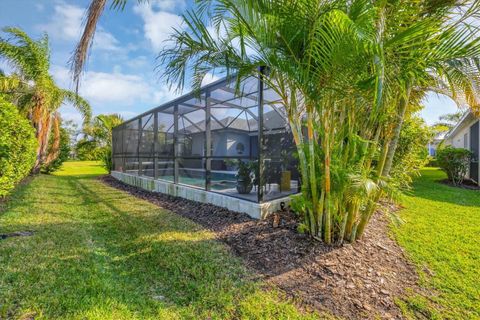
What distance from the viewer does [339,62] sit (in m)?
2.12

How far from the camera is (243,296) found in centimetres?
224

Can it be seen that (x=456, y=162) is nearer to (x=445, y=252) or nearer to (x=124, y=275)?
(x=445, y=252)

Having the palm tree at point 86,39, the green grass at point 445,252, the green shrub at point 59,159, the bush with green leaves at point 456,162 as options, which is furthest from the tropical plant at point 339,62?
the green shrub at point 59,159

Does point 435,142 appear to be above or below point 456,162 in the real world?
above

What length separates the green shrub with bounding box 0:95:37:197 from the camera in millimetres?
4834

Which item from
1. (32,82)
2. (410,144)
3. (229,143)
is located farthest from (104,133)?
(410,144)

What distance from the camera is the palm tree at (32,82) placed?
9.52 meters

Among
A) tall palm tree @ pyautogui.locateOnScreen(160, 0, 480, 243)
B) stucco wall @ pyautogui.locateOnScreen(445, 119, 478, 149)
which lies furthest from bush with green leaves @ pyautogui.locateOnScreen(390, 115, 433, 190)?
stucco wall @ pyautogui.locateOnScreen(445, 119, 478, 149)

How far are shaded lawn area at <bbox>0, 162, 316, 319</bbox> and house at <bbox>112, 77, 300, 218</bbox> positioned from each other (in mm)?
1371

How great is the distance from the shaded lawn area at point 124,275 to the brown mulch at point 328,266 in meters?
0.28

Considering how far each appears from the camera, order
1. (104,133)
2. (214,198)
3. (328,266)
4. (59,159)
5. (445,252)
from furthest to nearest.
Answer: (104,133)
(59,159)
(214,198)
(445,252)
(328,266)

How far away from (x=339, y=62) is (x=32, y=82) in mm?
13418

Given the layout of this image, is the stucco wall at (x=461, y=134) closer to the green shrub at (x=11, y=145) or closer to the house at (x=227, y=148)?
the house at (x=227, y=148)

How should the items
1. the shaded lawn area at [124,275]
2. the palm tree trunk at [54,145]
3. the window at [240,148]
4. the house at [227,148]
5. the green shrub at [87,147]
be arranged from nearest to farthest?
the shaded lawn area at [124,275] → the house at [227,148] → the window at [240,148] → the palm tree trunk at [54,145] → the green shrub at [87,147]
